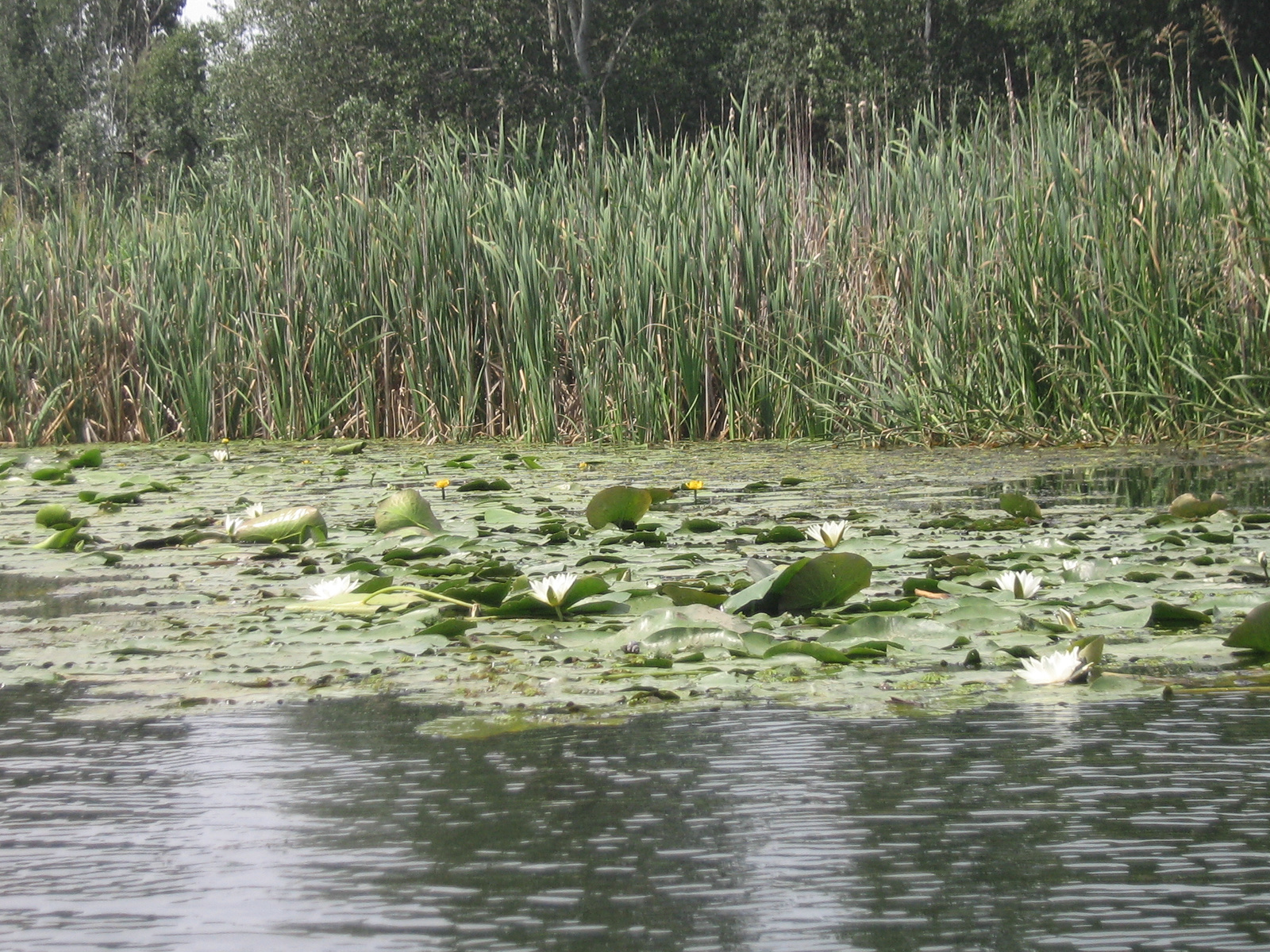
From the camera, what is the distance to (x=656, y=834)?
36.2 inches

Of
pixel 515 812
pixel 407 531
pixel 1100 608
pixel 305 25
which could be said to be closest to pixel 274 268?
pixel 407 531

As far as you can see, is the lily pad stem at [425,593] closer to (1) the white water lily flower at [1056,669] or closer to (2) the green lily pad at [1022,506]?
(1) the white water lily flower at [1056,669]

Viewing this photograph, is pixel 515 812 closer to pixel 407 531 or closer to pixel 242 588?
pixel 242 588

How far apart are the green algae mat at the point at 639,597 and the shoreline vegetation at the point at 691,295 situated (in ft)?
3.27

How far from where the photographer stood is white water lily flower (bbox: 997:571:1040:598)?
5.97ft

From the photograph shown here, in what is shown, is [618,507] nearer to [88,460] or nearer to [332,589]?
[332,589]

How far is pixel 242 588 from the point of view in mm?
2186

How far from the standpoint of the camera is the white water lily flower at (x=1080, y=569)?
78.3 inches

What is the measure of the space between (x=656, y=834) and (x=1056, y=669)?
60cm

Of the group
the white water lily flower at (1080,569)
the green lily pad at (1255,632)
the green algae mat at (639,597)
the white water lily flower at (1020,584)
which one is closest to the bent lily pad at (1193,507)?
the green algae mat at (639,597)

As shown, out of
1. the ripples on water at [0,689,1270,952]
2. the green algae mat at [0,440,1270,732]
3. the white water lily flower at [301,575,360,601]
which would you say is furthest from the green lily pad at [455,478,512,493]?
the ripples on water at [0,689,1270,952]

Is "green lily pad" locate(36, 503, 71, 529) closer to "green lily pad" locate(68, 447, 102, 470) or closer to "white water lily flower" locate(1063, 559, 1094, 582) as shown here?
"green lily pad" locate(68, 447, 102, 470)

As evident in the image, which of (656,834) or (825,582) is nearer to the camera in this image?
(656,834)

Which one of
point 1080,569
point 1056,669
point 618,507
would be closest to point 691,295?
point 618,507
